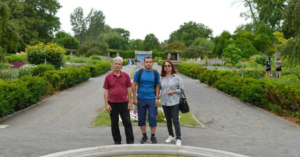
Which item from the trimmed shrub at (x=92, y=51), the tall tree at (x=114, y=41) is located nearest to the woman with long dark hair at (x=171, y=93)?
the trimmed shrub at (x=92, y=51)

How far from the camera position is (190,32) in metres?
114

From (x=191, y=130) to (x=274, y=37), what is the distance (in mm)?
41954

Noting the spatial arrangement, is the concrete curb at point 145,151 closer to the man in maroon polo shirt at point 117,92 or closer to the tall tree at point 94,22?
the man in maroon polo shirt at point 117,92

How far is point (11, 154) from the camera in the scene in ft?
17.3

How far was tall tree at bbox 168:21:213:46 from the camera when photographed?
10850cm

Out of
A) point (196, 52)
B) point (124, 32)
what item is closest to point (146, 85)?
point (196, 52)

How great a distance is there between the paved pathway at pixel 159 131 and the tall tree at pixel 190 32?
98.4 metres

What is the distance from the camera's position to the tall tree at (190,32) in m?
108

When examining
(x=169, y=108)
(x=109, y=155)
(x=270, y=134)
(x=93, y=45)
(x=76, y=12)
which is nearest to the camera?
(x=109, y=155)

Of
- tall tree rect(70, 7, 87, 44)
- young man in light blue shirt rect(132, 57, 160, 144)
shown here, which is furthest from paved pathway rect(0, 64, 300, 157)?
tall tree rect(70, 7, 87, 44)

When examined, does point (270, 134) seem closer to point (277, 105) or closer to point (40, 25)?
point (277, 105)

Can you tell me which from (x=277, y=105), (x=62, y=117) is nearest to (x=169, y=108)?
(x=62, y=117)

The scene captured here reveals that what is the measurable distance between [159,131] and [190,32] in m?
109

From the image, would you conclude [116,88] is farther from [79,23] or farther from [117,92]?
[79,23]
